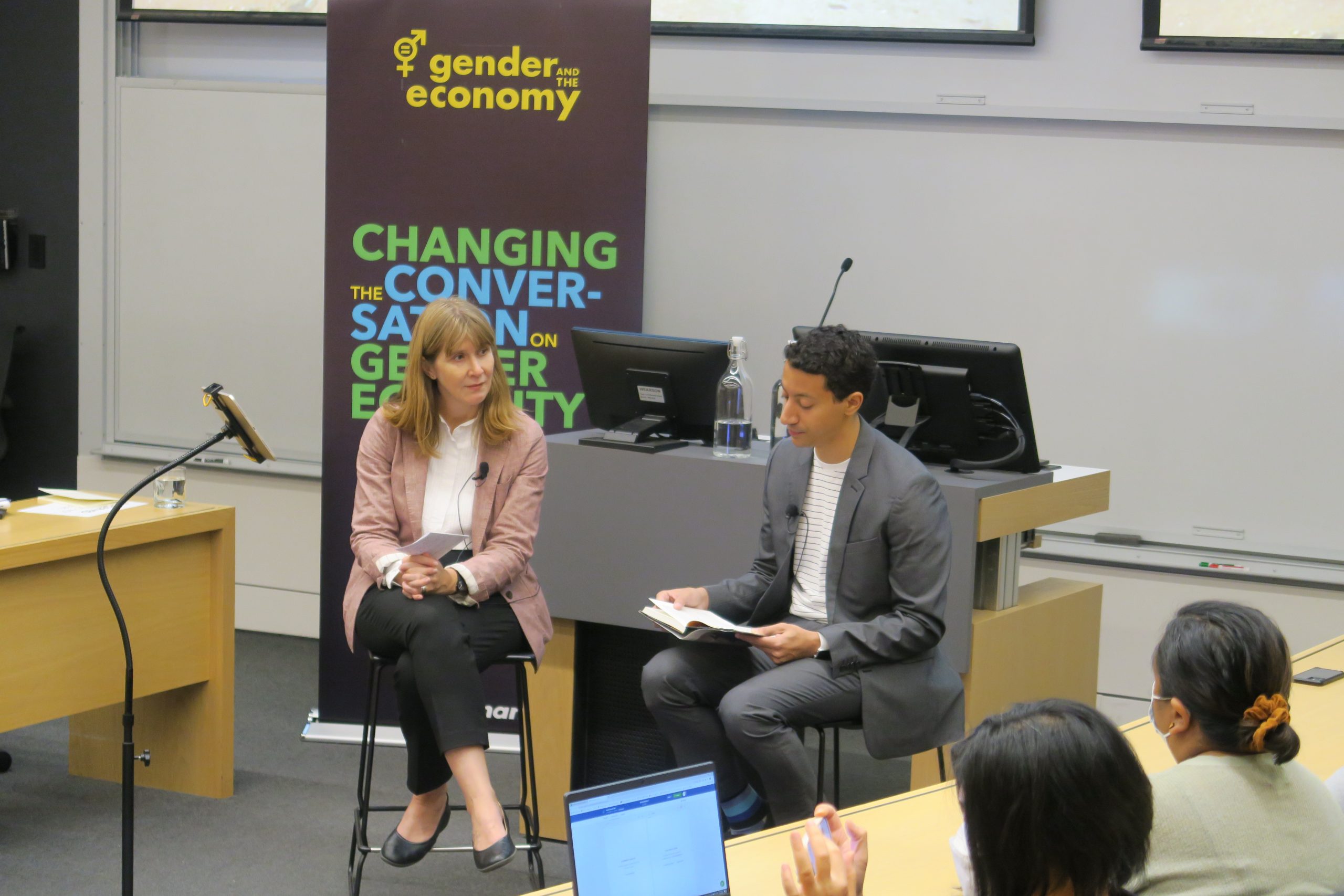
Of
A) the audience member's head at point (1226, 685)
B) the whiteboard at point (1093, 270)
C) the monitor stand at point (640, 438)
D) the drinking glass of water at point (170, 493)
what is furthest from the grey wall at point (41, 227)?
the audience member's head at point (1226, 685)

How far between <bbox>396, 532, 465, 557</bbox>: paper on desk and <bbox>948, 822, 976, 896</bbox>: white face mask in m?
1.36

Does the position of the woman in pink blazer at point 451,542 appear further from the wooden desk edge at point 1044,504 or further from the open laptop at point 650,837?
the open laptop at point 650,837

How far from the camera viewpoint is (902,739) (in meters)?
2.50

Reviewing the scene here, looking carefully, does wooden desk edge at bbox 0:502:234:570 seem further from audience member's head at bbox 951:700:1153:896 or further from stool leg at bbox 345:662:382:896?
audience member's head at bbox 951:700:1153:896

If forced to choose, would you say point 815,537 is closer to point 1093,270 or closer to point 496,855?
point 496,855

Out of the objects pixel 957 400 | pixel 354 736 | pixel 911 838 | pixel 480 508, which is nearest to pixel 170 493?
pixel 354 736

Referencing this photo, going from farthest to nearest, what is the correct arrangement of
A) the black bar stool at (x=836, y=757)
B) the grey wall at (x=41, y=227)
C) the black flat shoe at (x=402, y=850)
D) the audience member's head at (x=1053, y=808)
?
the grey wall at (x=41, y=227) → the black flat shoe at (x=402, y=850) → the black bar stool at (x=836, y=757) → the audience member's head at (x=1053, y=808)

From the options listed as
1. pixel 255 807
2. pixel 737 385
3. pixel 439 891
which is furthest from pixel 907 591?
pixel 255 807

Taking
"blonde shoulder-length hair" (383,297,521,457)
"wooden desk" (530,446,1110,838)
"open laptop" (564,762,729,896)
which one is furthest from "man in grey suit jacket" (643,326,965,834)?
"open laptop" (564,762,729,896)

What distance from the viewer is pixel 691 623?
97.9 inches

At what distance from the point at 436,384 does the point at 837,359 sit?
0.93 meters

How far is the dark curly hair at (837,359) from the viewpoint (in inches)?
98.8

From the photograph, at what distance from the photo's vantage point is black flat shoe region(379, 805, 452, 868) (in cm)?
269

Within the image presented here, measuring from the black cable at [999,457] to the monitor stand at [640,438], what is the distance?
662 millimetres
